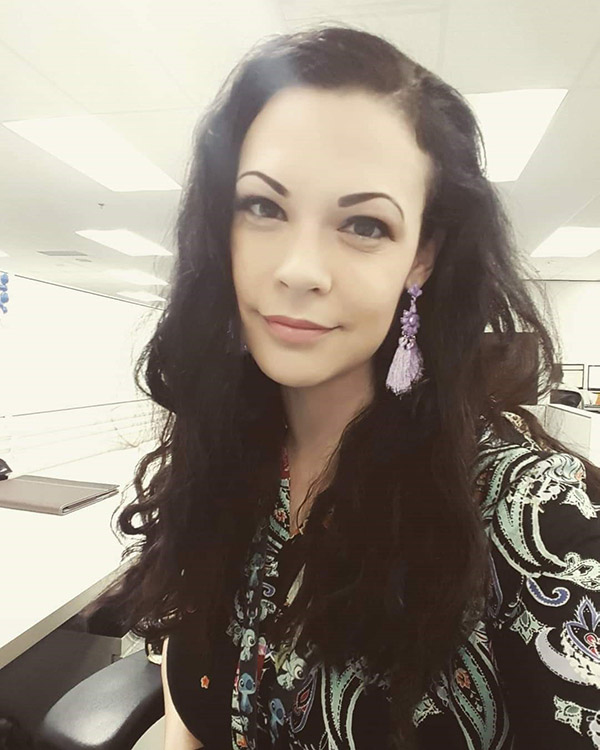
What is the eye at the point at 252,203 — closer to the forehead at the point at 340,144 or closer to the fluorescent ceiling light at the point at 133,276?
the forehead at the point at 340,144

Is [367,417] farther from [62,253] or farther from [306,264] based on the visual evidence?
[62,253]

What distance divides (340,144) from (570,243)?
6.66 meters

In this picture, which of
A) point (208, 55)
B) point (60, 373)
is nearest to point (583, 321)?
point (208, 55)

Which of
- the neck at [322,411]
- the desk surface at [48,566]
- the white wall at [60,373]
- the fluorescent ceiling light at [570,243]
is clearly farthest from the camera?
the fluorescent ceiling light at [570,243]

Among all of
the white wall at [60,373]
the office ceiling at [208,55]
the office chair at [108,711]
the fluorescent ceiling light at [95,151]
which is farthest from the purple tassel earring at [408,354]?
the fluorescent ceiling light at [95,151]

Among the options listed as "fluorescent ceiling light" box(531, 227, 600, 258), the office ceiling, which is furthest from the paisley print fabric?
"fluorescent ceiling light" box(531, 227, 600, 258)

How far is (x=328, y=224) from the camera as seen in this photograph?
2.11ft

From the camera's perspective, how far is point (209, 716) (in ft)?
2.58

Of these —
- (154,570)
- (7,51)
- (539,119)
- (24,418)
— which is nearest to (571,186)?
(539,119)

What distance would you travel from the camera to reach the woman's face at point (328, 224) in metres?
0.63

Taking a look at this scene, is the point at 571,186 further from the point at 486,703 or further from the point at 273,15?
the point at 486,703

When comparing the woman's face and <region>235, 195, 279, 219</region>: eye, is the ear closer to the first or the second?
the woman's face

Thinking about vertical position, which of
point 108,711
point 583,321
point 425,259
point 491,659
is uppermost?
point 583,321

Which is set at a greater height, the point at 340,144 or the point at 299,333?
the point at 340,144
